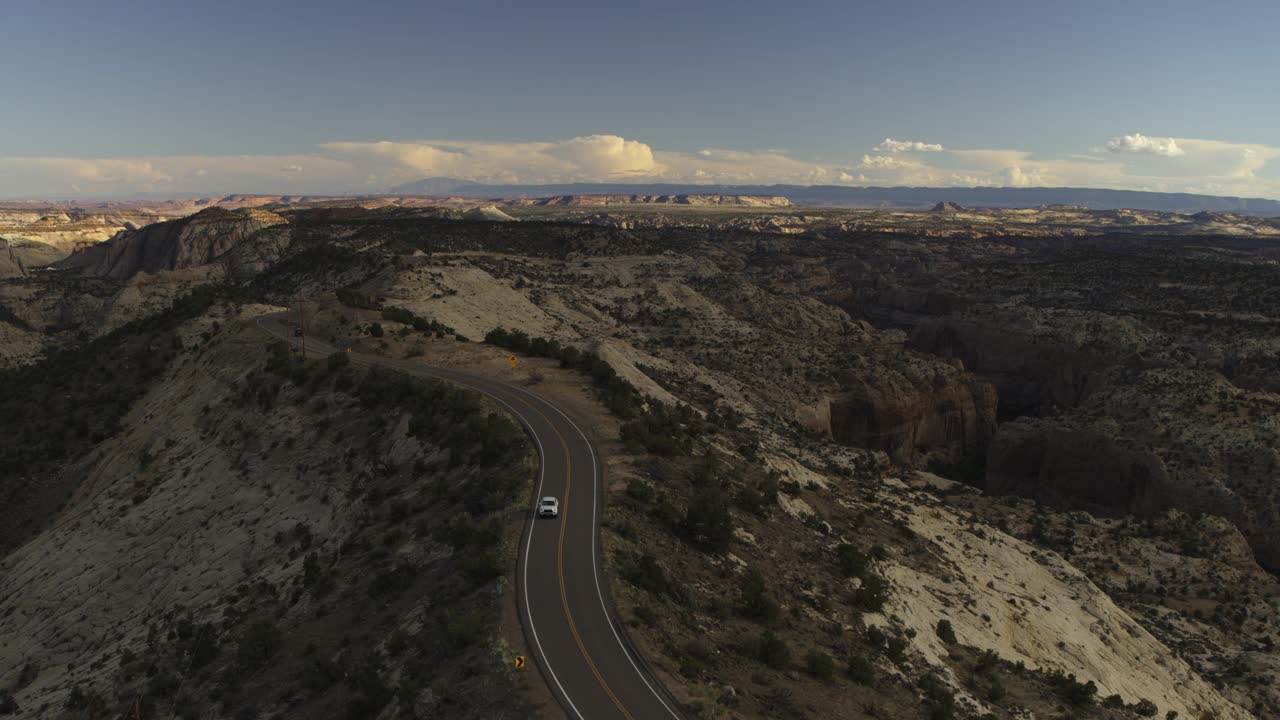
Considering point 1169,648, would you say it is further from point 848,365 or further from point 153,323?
point 153,323

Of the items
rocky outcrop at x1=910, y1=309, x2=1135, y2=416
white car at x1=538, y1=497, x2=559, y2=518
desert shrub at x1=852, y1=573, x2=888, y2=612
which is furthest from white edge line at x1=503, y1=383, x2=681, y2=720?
rocky outcrop at x1=910, y1=309, x2=1135, y2=416

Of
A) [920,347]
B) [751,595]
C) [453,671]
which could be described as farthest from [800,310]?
[453,671]

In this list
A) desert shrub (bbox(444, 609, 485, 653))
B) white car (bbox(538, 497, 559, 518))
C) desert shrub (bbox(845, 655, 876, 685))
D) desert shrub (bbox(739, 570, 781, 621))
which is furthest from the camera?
white car (bbox(538, 497, 559, 518))

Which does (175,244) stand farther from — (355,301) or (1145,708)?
(1145,708)

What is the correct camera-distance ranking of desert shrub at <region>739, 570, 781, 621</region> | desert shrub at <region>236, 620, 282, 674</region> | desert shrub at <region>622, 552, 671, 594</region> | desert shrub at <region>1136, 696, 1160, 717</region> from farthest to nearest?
desert shrub at <region>1136, 696, 1160, 717</region>
desert shrub at <region>739, 570, 781, 621</region>
desert shrub at <region>622, 552, 671, 594</region>
desert shrub at <region>236, 620, 282, 674</region>

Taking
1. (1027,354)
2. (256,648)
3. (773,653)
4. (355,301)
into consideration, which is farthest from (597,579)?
(1027,354)

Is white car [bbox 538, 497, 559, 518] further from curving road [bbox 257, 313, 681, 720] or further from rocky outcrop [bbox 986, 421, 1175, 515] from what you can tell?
rocky outcrop [bbox 986, 421, 1175, 515]
